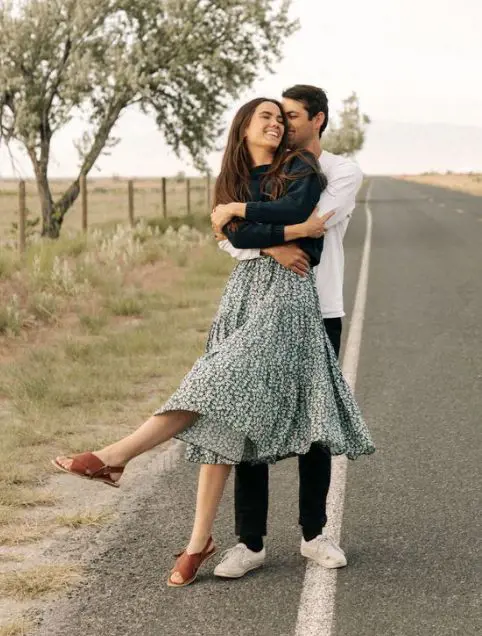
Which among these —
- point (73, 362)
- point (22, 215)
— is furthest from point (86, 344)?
point (22, 215)

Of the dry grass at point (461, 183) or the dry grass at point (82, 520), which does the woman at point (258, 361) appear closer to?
the dry grass at point (82, 520)

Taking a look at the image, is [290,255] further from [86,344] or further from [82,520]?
[86,344]

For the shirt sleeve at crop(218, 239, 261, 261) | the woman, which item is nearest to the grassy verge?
the woman

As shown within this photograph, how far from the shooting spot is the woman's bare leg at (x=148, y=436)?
4.03 metres

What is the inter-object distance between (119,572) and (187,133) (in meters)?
21.8

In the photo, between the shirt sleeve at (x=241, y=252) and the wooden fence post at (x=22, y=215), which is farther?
the wooden fence post at (x=22, y=215)

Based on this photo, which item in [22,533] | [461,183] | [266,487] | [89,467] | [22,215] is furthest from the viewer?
[461,183]

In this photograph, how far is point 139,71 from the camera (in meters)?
22.9

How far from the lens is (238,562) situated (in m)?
4.37

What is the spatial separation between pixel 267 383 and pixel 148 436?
1.61 ft

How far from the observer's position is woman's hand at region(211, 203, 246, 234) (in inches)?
163

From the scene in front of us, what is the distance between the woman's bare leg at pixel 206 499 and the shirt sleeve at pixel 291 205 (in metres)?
0.97

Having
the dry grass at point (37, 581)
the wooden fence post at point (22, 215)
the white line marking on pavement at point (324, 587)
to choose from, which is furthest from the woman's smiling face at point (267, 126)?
the wooden fence post at point (22, 215)

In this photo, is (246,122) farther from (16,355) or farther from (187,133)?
(187,133)
